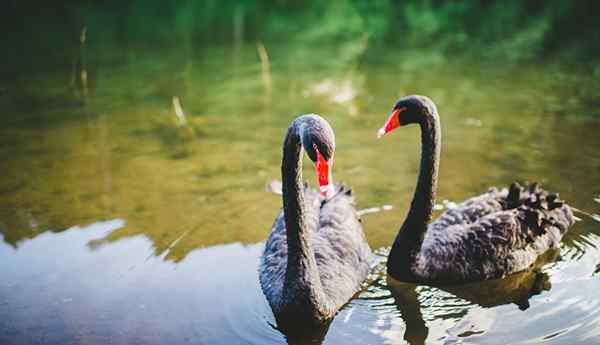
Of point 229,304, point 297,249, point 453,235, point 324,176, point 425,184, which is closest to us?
point 324,176

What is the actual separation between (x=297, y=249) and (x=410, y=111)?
1.25m

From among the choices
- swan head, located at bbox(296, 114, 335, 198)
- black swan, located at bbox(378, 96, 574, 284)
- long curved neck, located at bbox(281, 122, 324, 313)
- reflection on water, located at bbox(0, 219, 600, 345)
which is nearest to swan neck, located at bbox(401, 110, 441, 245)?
black swan, located at bbox(378, 96, 574, 284)

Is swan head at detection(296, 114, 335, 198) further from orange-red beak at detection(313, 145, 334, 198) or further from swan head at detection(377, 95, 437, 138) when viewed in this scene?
swan head at detection(377, 95, 437, 138)

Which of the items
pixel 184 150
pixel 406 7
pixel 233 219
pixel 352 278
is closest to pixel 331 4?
pixel 406 7

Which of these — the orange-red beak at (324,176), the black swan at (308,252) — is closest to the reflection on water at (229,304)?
the black swan at (308,252)

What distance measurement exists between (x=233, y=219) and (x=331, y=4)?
15.8 metres

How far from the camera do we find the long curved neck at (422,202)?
4384 millimetres

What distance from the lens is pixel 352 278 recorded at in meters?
4.38

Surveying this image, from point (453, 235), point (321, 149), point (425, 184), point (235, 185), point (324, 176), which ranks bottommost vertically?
point (235, 185)

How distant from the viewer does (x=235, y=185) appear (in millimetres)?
6398

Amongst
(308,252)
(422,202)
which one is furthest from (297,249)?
(422,202)

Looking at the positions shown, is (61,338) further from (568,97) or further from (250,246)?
(568,97)

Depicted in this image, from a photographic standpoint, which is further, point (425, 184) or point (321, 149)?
point (425, 184)

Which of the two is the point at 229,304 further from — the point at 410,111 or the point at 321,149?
the point at 410,111
